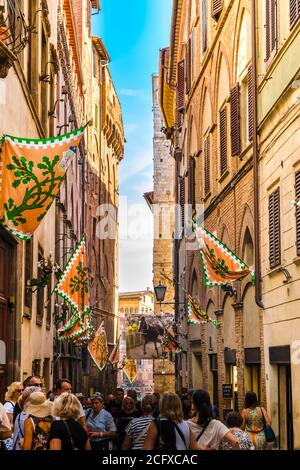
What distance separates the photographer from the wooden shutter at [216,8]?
22.1 m

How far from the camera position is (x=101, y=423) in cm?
1245

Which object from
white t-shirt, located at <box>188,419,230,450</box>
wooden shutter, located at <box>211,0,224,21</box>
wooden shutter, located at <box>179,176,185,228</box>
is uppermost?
wooden shutter, located at <box>211,0,224,21</box>

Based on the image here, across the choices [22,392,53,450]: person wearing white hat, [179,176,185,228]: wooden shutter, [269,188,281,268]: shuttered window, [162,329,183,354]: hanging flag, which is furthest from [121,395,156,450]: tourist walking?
[162,329,183,354]: hanging flag

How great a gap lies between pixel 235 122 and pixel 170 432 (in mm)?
12514

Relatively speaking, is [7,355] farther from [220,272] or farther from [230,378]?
[230,378]

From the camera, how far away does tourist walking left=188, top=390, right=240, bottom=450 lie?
7.89 m

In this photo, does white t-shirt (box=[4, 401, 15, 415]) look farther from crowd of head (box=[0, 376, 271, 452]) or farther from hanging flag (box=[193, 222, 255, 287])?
hanging flag (box=[193, 222, 255, 287])

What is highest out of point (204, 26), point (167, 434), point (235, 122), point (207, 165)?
point (204, 26)

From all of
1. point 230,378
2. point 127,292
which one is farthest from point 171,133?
point 127,292

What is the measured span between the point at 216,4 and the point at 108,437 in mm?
13633

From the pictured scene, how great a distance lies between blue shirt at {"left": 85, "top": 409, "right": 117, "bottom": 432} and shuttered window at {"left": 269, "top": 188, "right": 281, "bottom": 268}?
3.93 metres

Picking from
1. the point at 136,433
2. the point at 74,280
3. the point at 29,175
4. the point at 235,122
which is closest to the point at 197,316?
the point at 235,122

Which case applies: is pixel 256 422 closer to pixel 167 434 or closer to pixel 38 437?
pixel 167 434
